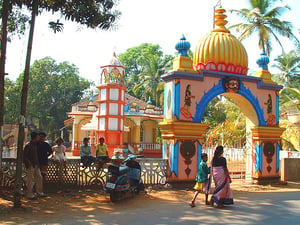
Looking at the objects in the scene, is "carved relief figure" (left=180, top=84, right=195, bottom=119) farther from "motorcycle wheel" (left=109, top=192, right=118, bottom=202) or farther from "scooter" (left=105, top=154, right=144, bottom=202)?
"motorcycle wheel" (left=109, top=192, right=118, bottom=202)

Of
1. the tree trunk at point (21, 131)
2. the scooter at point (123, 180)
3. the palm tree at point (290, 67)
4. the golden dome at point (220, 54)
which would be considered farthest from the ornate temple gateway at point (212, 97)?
the palm tree at point (290, 67)

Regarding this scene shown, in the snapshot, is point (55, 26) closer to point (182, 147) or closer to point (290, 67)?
point (182, 147)

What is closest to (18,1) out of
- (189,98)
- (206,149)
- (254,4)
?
(189,98)

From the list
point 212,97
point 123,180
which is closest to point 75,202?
point 123,180

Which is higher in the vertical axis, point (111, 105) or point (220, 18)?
point (220, 18)

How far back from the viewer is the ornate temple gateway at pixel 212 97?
1128 cm

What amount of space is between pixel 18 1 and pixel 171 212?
656cm

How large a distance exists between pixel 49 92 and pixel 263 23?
94.4ft

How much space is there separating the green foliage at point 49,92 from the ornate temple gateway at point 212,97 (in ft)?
111

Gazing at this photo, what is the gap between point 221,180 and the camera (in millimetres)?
8680

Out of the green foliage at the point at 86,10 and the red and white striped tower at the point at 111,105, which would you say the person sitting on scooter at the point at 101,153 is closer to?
the green foliage at the point at 86,10

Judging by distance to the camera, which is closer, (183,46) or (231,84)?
(183,46)

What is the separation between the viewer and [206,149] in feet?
50.3

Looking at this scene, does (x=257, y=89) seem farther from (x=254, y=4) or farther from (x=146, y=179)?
(x=254, y=4)
